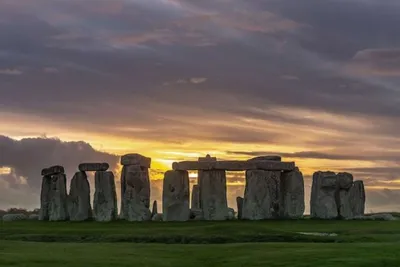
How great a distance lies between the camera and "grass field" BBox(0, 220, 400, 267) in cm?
2725

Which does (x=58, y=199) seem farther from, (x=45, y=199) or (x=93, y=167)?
(x=93, y=167)

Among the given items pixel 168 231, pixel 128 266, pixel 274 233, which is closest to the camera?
pixel 128 266

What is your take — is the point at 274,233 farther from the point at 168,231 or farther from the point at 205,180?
the point at 205,180

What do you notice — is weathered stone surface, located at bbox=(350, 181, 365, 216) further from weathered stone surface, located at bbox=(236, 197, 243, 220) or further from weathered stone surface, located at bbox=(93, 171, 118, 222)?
weathered stone surface, located at bbox=(93, 171, 118, 222)

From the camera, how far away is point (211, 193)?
5194 cm

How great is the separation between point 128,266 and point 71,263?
1.93 metres

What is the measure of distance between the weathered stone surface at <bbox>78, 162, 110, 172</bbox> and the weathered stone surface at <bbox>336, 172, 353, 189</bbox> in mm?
15393

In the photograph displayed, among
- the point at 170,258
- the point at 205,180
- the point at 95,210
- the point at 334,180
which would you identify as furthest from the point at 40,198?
the point at 170,258

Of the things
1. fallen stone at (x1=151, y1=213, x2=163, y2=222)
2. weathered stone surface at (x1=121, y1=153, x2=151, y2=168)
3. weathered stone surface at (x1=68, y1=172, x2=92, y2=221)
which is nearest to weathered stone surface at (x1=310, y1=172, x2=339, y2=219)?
fallen stone at (x1=151, y1=213, x2=163, y2=222)

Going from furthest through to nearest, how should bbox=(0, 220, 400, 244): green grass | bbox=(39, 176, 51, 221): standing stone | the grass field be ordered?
1. bbox=(39, 176, 51, 221): standing stone
2. bbox=(0, 220, 400, 244): green grass
3. the grass field

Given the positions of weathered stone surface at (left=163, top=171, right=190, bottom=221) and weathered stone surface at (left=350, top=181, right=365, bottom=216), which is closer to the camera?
weathered stone surface at (left=163, top=171, right=190, bottom=221)

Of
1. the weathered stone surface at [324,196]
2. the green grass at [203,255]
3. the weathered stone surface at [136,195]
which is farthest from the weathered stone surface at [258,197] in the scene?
the green grass at [203,255]

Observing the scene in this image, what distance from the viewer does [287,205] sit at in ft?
173

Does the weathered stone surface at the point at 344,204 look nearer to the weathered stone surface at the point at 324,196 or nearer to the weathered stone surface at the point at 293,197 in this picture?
the weathered stone surface at the point at 324,196
